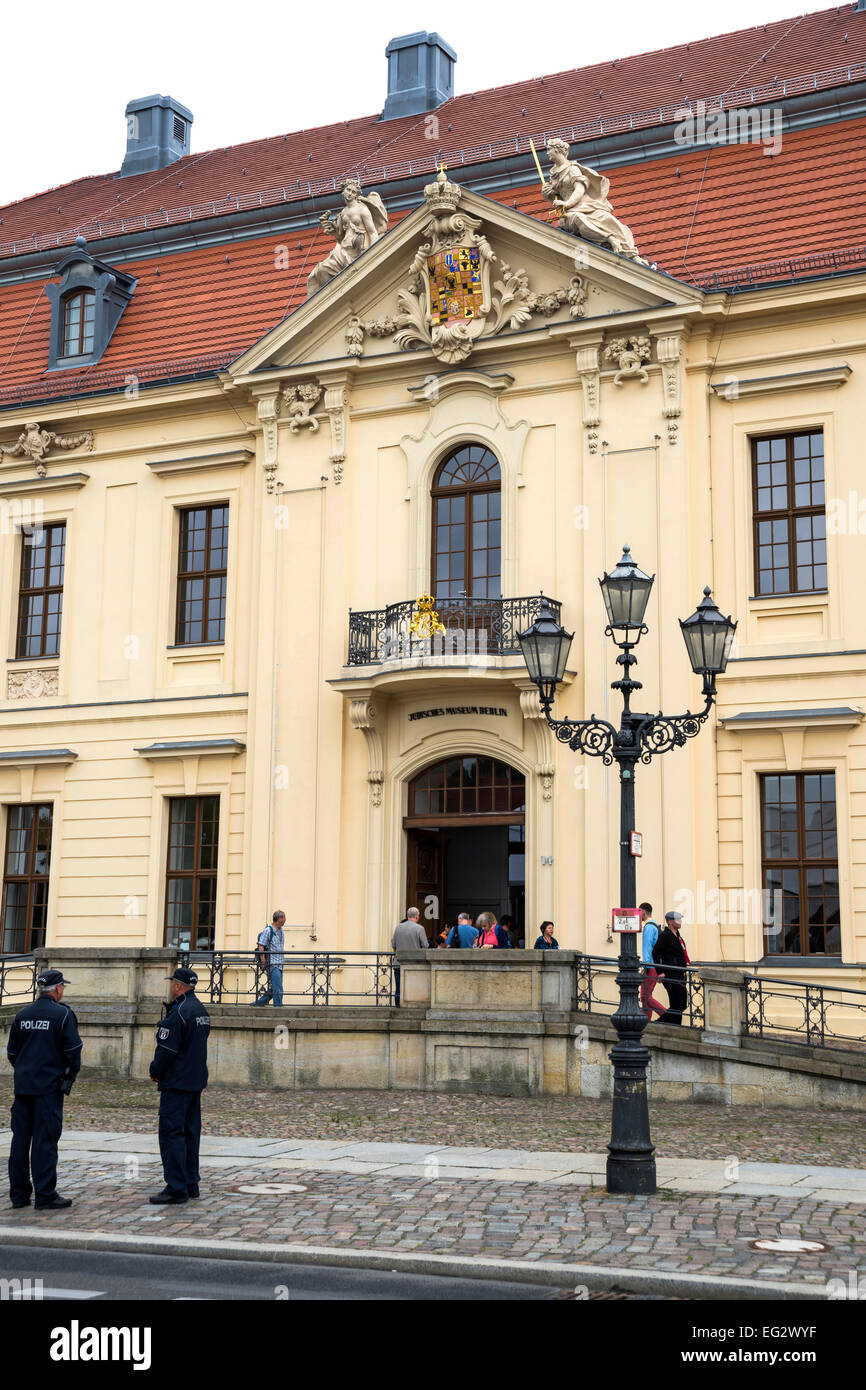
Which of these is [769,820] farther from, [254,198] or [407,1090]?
[254,198]

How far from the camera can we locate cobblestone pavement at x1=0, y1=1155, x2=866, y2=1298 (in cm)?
855

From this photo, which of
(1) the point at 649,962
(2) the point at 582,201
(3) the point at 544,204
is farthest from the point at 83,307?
(1) the point at 649,962

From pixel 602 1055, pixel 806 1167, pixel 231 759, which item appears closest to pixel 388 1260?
pixel 806 1167

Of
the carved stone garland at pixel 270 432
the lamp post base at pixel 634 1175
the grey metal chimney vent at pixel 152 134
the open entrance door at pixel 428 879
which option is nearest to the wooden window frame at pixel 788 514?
the open entrance door at pixel 428 879

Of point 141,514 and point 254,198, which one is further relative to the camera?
point 254,198

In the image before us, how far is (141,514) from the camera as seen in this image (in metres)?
25.9

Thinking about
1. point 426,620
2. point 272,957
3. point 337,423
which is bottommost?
point 272,957

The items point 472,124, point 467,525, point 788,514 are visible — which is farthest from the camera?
point 472,124

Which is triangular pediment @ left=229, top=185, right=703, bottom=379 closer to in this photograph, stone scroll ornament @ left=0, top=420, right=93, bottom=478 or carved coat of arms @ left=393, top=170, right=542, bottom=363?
carved coat of arms @ left=393, top=170, right=542, bottom=363

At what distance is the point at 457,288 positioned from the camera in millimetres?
23281

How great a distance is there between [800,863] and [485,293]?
9772 millimetres

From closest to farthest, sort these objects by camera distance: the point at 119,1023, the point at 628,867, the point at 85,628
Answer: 1. the point at 628,867
2. the point at 119,1023
3. the point at 85,628

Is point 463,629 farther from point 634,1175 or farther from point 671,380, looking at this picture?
point 634,1175

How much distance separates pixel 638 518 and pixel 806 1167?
37.7ft
